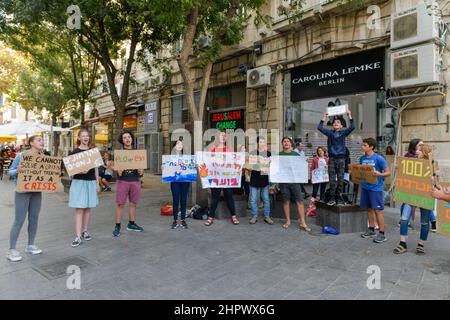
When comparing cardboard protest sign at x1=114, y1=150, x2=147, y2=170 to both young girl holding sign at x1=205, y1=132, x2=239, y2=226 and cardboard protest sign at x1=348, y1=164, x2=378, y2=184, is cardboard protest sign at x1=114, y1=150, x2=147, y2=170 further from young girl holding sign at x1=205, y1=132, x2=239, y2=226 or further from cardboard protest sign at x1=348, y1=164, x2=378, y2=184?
cardboard protest sign at x1=348, y1=164, x2=378, y2=184

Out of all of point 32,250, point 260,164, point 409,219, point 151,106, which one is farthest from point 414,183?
point 151,106

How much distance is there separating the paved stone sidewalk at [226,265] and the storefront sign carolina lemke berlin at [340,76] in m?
4.80

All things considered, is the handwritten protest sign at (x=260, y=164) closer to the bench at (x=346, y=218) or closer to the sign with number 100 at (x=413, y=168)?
the bench at (x=346, y=218)

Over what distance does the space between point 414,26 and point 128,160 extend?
7.54 meters

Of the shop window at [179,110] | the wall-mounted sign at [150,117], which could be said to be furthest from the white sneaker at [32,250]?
the wall-mounted sign at [150,117]

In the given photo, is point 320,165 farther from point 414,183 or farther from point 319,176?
point 414,183

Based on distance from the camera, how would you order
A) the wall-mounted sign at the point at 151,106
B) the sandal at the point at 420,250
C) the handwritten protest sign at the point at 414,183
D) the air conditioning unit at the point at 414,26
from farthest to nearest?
the wall-mounted sign at the point at 151,106, the air conditioning unit at the point at 414,26, the sandal at the point at 420,250, the handwritten protest sign at the point at 414,183

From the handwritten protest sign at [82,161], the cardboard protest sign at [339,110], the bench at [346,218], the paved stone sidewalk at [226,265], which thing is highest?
the cardboard protest sign at [339,110]

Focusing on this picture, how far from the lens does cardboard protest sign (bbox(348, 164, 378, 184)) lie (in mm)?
5836

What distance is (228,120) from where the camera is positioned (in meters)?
15.2

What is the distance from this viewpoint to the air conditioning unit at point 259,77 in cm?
1255

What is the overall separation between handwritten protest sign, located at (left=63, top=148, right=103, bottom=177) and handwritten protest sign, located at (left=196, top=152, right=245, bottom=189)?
2225 millimetres
